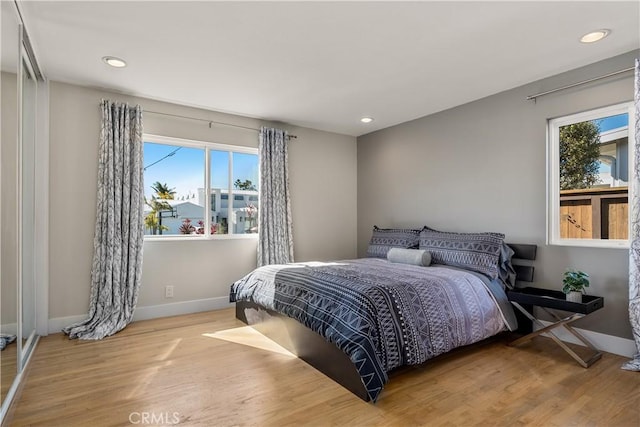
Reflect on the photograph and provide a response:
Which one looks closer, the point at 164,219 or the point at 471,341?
the point at 471,341

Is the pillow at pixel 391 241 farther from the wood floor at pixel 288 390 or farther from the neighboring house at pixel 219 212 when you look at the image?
the neighboring house at pixel 219 212

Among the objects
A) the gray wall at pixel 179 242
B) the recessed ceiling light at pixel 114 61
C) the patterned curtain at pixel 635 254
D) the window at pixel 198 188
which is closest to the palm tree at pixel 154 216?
the window at pixel 198 188

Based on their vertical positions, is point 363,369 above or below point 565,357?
above

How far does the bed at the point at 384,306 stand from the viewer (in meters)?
2.18

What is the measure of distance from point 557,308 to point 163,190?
3951 mm

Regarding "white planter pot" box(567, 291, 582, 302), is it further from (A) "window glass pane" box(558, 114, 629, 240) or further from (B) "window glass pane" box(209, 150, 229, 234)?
(B) "window glass pane" box(209, 150, 229, 234)

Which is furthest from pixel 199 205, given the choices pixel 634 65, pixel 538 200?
pixel 634 65

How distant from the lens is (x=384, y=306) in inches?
89.7

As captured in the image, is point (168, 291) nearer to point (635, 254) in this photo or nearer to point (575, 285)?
point (575, 285)

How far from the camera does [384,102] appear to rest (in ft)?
12.8

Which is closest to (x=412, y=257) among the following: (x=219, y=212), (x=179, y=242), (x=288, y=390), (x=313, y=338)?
(x=313, y=338)

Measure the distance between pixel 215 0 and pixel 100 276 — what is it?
2.78 m

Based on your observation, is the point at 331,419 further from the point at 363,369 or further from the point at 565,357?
the point at 565,357
